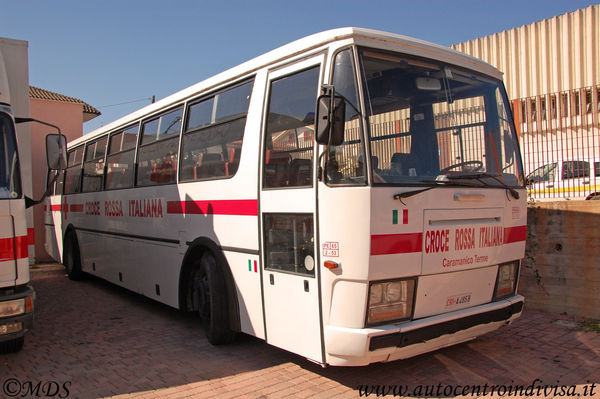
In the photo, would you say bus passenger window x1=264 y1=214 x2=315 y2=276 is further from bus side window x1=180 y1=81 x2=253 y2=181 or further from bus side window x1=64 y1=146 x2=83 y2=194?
bus side window x1=64 y1=146 x2=83 y2=194

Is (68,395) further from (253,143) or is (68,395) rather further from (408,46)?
(408,46)

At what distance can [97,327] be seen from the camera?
7.06 m

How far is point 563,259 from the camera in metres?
6.73

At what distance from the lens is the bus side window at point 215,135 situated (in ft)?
17.9

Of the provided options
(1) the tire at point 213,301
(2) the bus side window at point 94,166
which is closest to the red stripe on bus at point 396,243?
(1) the tire at point 213,301

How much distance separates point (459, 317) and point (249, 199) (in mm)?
2331

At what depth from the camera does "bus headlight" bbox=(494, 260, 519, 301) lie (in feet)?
16.2

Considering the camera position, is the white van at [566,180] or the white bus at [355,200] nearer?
the white bus at [355,200]

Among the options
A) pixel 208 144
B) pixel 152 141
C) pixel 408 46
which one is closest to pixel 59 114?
pixel 152 141

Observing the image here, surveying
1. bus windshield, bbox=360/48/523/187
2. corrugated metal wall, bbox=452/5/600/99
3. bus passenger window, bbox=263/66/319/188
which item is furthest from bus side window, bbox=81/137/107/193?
corrugated metal wall, bbox=452/5/600/99

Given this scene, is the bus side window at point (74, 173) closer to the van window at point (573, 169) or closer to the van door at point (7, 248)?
the van door at point (7, 248)

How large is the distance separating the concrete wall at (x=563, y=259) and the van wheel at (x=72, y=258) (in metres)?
8.89

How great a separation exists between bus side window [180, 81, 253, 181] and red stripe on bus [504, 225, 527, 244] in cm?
286

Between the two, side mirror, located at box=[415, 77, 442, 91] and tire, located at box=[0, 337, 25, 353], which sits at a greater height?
side mirror, located at box=[415, 77, 442, 91]
